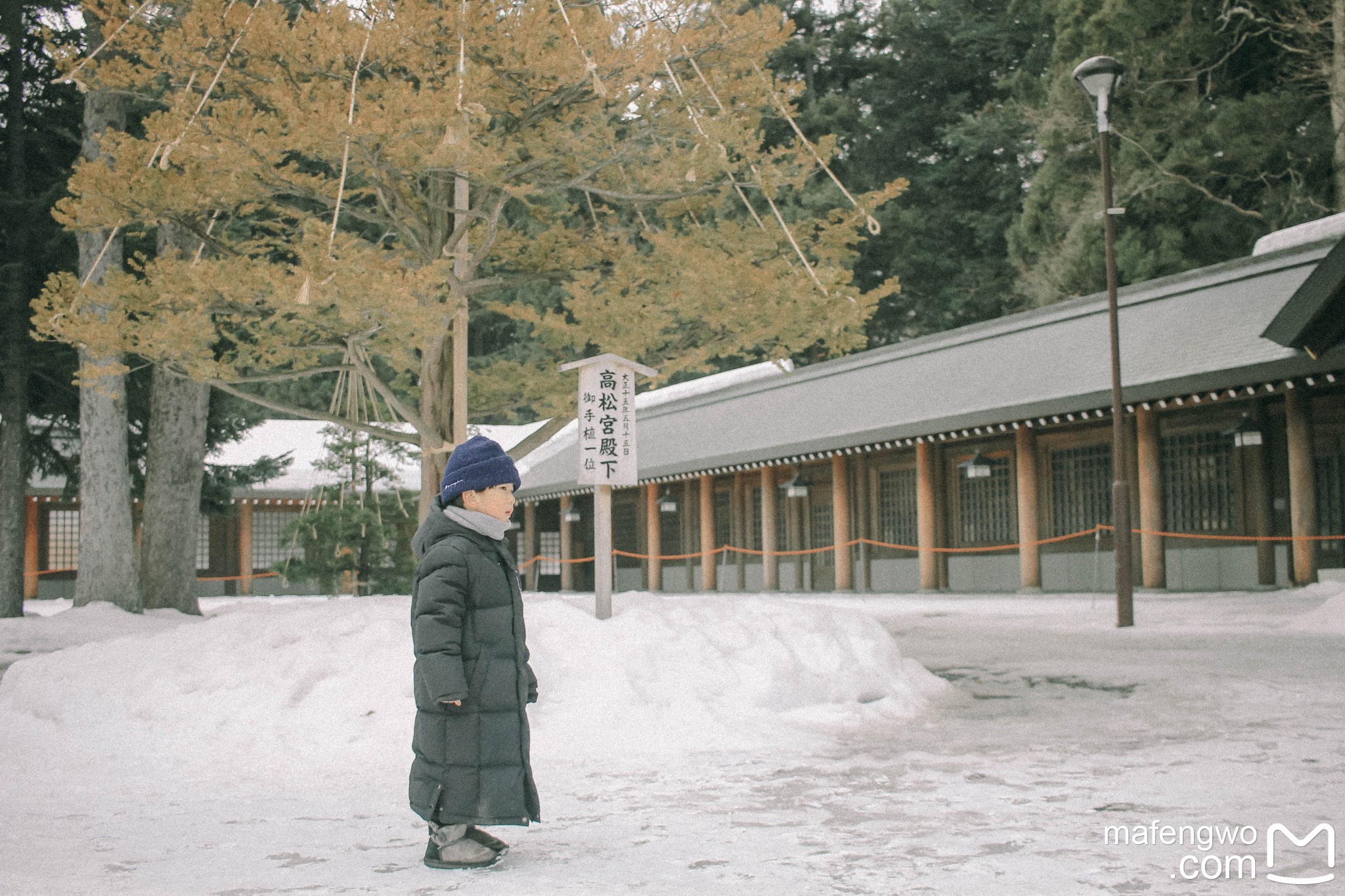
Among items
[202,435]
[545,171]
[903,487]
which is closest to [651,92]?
[545,171]

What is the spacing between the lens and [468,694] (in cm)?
388

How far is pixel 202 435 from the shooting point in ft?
46.3

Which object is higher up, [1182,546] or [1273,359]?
[1273,359]

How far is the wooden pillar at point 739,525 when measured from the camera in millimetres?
23953

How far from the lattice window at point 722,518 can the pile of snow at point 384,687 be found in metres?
16.1

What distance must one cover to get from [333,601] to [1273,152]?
21559 mm

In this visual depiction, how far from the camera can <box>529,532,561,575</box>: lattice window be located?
104 ft

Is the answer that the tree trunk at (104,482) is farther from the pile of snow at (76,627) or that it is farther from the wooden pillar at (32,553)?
the wooden pillar at (32,553)

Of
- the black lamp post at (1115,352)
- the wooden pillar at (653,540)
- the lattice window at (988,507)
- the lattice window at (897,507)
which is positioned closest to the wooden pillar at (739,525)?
the wooden pillar at (653,540)

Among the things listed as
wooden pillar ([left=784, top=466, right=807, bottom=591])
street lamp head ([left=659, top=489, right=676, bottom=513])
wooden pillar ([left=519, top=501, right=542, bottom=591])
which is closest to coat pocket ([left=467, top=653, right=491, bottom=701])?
wooden pillar ([left=784, top=466, right=807, bottom=591])

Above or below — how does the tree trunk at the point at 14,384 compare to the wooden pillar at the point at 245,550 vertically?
above

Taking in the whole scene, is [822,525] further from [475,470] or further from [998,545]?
[475,470]

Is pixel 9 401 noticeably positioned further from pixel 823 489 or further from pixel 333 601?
pixel 823 489

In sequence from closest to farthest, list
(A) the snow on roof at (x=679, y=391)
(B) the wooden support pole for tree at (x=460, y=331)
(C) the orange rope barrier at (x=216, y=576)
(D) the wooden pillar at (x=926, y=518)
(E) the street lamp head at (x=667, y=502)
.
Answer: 1. (B) the wooden support pole for tree at (x=460, y=331)
2. (D) the wooden pillar at (x=926, y=518)
3. (E) the street lamp head at (x=667, y=502)
4. (C) the orange rope barrier at (x=216, y=576)
5. (A) the snow on roof at (x=679, y=391)
